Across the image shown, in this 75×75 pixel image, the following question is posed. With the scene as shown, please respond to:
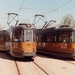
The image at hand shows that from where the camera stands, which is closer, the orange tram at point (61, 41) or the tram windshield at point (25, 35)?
the tram windshield at point (25, 35)

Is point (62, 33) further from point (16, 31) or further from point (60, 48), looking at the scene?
point (16, 31)

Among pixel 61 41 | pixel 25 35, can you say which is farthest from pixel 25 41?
pixel 61 41

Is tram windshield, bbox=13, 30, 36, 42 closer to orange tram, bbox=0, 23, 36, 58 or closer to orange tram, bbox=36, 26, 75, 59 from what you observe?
orange tram, bbox=0, 23, 36, 58

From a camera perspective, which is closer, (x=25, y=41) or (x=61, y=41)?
(x=25, y=41)

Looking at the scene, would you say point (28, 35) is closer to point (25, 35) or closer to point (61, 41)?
point (25, 35)

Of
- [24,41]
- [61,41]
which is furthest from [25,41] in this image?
[61,41]

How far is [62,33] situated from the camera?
1952 centimetres

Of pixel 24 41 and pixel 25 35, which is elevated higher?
pixel 25 35

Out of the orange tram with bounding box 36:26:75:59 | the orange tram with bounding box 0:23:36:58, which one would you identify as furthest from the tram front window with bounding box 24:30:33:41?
the orange tram with bounding box 36:26:75:59

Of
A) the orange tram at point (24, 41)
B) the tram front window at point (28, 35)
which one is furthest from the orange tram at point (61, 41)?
the tram front window at point (28, 35)

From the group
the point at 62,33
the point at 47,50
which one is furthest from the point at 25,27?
the point at 47,50

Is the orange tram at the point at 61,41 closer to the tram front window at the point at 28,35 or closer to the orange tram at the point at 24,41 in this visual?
the orange tram at the point at 24,41

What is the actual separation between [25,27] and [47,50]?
18.2 feet

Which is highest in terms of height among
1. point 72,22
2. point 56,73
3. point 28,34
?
point 72,22
